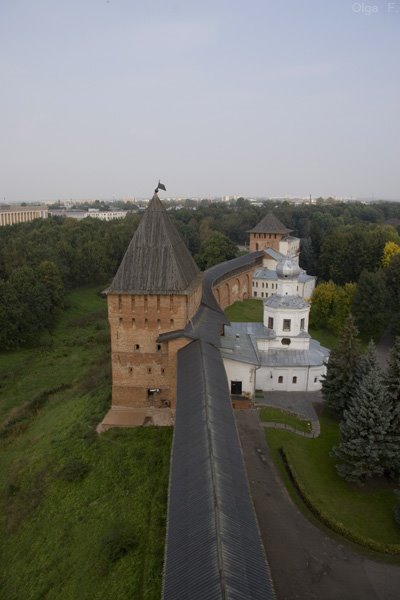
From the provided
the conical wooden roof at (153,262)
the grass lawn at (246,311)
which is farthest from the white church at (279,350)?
the grass lawn at (246,311)

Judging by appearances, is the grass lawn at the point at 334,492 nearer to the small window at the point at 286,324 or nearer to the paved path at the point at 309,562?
the paved path at the point at 309,562

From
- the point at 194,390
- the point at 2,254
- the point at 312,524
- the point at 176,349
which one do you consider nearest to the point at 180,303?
the point at 176,349

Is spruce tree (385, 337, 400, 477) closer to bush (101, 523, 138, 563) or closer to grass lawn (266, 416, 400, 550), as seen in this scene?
grass lawn (266, 416, 400, 550)

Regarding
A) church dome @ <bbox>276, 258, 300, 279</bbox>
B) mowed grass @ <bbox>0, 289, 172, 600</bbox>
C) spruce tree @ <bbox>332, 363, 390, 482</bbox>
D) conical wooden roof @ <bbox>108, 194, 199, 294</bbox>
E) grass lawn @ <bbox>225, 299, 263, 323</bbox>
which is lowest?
mowed grass @ <bbox>0, 289, 172, 600</bbox>

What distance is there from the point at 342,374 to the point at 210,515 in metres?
13.9

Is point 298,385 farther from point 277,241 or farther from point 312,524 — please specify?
point 277,241

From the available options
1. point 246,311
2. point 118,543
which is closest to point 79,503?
point 118,543

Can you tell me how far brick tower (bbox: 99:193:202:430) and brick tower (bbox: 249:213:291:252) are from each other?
116 feet

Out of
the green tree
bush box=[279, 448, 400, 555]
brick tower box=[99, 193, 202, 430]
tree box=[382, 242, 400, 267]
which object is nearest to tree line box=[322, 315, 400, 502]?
bush box=[279, 448, 400, 555]

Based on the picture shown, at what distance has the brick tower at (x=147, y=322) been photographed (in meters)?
21.8

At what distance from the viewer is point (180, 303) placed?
21812 mm

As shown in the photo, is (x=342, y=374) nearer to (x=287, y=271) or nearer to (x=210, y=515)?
(x=287, y=271)

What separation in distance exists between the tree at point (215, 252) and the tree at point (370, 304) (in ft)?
78.8

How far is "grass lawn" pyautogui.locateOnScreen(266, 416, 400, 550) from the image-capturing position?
621 inches
